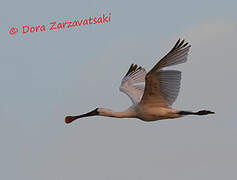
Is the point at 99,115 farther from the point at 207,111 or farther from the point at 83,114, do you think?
the point at 207,111

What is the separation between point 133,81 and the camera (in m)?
24.9

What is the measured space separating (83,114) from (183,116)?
12.5 feet

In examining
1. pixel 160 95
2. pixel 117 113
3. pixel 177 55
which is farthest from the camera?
pixel 117 113

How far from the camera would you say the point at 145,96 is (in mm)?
20266

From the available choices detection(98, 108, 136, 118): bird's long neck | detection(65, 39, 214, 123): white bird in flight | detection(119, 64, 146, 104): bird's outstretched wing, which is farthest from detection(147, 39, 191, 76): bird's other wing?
detection(119, 64, 146, 104): bird's outstretched wing

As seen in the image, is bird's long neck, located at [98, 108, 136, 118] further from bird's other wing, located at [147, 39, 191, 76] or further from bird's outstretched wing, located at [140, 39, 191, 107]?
bird's other wing, located at [147, 39, 191, 76]

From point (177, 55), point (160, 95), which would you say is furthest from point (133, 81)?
point (177, 55)

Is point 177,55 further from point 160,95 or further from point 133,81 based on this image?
point 133,81

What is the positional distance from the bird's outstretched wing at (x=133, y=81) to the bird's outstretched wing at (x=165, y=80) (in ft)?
10.9

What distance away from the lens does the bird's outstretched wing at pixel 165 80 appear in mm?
18719

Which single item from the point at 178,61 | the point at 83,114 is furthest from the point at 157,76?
the point at 83,114

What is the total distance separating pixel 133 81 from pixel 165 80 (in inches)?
215

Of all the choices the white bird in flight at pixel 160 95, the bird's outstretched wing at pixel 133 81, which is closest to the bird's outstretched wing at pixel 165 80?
the white bird in flight at pixel 160 95

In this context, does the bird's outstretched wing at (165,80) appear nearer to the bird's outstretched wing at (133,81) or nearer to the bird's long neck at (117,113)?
the bird's long neck at (117,113)
